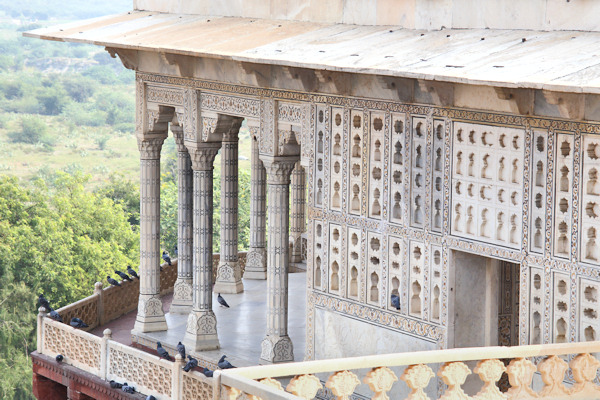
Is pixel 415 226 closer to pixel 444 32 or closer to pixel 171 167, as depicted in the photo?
pixel 444 32

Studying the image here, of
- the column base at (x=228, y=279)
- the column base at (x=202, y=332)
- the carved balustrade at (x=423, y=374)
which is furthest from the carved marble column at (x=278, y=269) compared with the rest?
the carved balustrade at (x=423, y=374)

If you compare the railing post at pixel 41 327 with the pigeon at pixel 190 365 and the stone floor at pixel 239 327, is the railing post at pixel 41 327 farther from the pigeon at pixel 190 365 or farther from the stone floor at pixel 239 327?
the pigeon at pixel 190 365

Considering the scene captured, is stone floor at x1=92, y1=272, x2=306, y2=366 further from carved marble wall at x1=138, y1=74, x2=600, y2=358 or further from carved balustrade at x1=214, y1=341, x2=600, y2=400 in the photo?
carved balustrade at x1=214, y1=341, x2=600, y2=400

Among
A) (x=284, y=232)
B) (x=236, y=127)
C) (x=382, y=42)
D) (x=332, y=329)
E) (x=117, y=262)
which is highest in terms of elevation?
(x=382, y=42)

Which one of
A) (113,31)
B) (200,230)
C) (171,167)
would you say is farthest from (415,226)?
(171,167)

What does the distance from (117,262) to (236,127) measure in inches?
1082

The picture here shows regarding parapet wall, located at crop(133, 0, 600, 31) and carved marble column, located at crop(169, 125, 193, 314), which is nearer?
parapet wall, located at crop(133, 0, 600, 31)

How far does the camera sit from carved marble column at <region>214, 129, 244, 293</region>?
17.2 meters

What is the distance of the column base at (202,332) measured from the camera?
47.1 ft

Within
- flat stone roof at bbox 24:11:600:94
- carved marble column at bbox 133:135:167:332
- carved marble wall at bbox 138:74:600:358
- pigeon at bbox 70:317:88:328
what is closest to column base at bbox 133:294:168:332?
carved marble column at bbox 133:135:167:332

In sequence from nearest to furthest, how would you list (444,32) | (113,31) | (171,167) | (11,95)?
1. (444,32)
2. (113,31)
3. (171,167)
4. (11,95)

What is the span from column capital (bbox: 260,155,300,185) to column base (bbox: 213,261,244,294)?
423 centimetres

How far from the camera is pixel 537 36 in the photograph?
10.2 meters

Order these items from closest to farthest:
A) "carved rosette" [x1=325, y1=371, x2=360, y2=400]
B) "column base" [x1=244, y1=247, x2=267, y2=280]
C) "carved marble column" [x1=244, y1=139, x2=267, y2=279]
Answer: "carved rosette" [x1=325, y1=371, x2=360, y2=400] → "carved marble column" [x1=244, y1=139, x2=267, y2=279] → "column base" [x1=244, y1=247, x2=267, y2=280]
